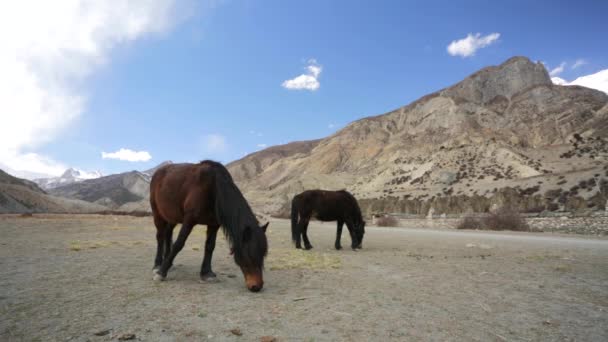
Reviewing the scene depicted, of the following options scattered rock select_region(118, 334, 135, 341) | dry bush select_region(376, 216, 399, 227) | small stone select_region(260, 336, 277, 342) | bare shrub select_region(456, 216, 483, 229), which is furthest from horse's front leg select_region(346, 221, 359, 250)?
dry bush select_region(376, 216, 399, 227)

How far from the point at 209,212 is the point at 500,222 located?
2448 centimetres

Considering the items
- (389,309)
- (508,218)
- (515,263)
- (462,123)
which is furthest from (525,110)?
(389,309)

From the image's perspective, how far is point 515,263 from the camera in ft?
28.2

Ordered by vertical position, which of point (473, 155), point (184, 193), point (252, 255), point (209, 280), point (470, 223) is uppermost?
point (473, 155)

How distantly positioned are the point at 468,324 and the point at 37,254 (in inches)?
372

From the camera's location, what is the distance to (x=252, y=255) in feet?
17.2

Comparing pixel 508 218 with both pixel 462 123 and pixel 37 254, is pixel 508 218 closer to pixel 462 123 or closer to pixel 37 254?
pixel 37 254

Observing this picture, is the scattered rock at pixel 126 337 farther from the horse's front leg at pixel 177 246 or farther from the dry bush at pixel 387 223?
the dry bush at pixel 387 223

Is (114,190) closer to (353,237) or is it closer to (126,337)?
(353,237)

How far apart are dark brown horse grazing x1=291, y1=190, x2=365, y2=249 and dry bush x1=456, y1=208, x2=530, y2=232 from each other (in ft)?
55.7

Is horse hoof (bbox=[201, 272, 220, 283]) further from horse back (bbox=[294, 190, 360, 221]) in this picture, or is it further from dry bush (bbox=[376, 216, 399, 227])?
dry bush (bbox=[376, 216, 399, 227])

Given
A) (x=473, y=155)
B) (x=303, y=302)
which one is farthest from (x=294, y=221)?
(x=473, y=155)

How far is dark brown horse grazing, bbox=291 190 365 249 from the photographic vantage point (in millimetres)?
11992

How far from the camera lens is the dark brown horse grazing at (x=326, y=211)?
1199cm
